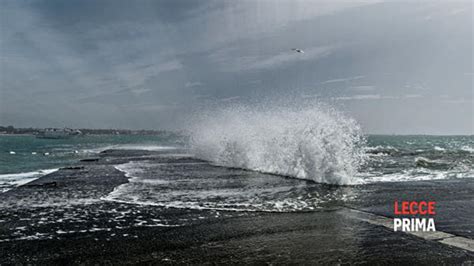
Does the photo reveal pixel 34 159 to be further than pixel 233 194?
Yes

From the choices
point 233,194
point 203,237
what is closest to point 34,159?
point 233,194

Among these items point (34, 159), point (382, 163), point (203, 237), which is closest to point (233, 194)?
point (203, 237)

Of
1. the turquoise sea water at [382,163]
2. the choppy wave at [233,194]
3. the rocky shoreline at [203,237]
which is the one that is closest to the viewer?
the rocky shoreline at [203,237]

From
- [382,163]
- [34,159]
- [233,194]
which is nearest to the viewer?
[233,194]

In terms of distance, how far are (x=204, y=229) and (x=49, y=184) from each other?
11437mm

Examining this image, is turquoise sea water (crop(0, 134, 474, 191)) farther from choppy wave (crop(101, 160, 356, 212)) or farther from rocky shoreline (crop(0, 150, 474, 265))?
rocky shoreline (crop(0, 150, 474, 265))

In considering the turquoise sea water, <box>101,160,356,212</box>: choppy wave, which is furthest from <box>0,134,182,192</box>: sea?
→ <box>101,160,356,212</box>: choppy wave


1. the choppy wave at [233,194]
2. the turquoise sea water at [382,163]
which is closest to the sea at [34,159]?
the turquoise sea water at [382,163]

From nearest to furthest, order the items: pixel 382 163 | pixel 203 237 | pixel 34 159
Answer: pixel 203 237
pixel 382 163
pixel 34 159

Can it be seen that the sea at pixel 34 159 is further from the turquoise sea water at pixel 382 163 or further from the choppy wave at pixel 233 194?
the choppy wave at pixel 233 194

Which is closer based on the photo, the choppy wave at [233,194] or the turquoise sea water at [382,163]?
the choppy wave at [233,194]

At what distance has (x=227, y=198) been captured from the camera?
1248cm

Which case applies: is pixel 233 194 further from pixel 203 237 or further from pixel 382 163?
pixel 382 163

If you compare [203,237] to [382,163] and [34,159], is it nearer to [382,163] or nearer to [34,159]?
[382,163]
